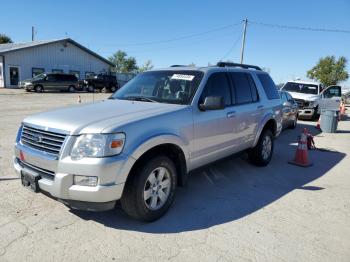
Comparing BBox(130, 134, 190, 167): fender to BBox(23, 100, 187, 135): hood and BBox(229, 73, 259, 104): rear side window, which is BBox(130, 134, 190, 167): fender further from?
BBox(229, 73, 259, 104): rear side window

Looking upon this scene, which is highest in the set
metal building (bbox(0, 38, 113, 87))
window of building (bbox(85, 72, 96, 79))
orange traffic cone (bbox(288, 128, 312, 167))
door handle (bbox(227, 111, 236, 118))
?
metal building (bbox(0, 38, 113, 87))

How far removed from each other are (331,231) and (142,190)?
2.34 metres

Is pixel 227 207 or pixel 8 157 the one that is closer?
pixel 227 207

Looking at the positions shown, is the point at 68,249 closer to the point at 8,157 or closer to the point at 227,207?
the point at 227,207

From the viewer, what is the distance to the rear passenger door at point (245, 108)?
17.6 ft

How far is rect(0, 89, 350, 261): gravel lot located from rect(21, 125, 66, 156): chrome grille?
0.91 metres

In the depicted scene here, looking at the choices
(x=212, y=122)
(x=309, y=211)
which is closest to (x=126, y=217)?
(x=212, y=122)

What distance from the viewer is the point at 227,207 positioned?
445 centimetres

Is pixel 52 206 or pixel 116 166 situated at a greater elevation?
pixel 116 166

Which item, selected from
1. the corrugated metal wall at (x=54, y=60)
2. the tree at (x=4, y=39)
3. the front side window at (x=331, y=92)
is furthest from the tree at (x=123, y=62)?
the front side window at (x=331, y=92)

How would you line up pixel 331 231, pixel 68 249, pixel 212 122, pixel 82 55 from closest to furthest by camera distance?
pixel 68 249, pixel 331 231, pixel 212 122, pixel 82 55

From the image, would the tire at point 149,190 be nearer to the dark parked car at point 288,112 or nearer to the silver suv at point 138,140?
the silver suv at point 138,140

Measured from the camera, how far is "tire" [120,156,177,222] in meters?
3.58

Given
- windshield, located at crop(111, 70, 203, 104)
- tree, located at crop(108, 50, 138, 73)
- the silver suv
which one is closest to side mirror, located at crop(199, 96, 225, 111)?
the silver suv
